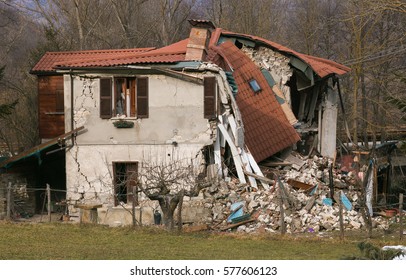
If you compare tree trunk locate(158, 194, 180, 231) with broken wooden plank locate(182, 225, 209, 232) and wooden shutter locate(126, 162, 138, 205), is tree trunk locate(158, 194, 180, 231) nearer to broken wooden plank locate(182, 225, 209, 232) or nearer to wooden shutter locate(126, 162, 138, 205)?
broken wooden plank locate(182, 225, 209, 232)

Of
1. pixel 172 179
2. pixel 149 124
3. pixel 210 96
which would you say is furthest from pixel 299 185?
pixel 149 124

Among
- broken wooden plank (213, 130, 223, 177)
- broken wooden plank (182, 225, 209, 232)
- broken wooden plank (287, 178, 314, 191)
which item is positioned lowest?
broken wooden plank (182, 225, 209, 232)

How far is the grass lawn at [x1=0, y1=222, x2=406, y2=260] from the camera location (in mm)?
17016

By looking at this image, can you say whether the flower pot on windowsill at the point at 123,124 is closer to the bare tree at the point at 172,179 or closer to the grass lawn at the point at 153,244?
the bare tree at the point at 172,179

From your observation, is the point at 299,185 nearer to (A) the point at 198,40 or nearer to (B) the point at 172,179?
(B) the point at 172,179

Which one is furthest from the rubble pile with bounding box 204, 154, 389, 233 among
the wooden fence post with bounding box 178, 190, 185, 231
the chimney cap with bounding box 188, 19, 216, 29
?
the chimney cap with bounding box 188, 19, 216, 29

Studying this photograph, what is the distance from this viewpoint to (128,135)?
2641cm

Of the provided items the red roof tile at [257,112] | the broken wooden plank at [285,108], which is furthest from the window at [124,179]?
the broken wooden plank at [285,108]

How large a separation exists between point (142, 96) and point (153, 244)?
27.4 ft

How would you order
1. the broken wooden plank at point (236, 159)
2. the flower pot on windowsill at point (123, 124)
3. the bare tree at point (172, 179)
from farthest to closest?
1. the flower pot on windowsill at point (123, 124)
2. the broken wooden plank at point (236, 159)
3. the bare tree at point (172, 179)

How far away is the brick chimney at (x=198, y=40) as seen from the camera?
26269 mm

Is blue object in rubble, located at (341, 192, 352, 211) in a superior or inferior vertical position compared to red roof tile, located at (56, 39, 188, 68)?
inferior

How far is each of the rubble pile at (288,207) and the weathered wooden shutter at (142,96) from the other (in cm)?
350

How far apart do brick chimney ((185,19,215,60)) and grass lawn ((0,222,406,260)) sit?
23.6 feet
